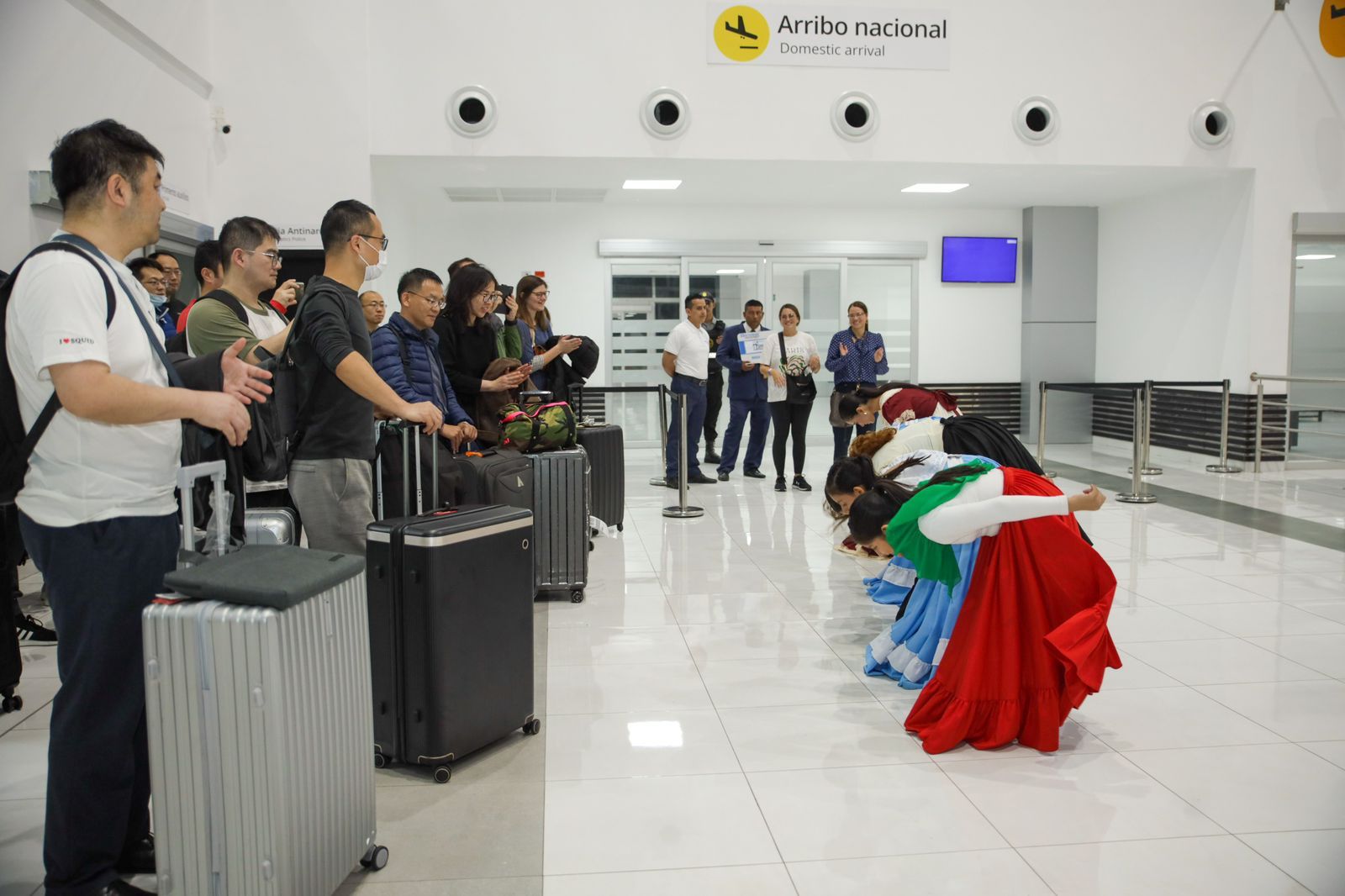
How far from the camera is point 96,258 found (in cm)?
204

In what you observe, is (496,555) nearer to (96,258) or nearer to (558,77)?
(96,258)

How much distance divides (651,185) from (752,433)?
9.59 feet

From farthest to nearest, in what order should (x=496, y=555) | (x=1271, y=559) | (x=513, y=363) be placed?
(x=1271, y=559)
(x=513, y=363)
(x=496, y=555)

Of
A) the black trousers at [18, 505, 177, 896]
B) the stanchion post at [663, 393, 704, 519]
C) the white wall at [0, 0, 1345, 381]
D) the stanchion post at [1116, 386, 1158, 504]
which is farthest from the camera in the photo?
the white wall at [0, 0, 1345, 381]

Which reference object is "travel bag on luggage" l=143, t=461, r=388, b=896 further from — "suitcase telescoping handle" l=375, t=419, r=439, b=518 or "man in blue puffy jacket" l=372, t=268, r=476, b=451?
"man in blue puffy jacket" l=372, t=268, r=476, b=451

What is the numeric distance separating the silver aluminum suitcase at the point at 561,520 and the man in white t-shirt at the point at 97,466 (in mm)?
2812

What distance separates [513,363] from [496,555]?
6.97 ft

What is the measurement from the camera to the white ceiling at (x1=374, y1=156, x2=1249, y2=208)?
9.37 m

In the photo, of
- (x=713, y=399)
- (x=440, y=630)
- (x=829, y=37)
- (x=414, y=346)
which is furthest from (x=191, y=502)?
(x=713, y=399)

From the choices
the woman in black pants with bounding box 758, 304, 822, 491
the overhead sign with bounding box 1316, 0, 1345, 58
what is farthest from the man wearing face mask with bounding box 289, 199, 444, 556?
the overhead sign with bounding box 1316, 0, 1345, 58

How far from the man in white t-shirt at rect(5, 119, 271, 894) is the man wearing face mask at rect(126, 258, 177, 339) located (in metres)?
3.34

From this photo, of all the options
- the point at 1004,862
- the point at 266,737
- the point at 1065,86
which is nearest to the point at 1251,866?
the point at 1004,862

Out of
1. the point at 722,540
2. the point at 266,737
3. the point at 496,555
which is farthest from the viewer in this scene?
the point at 722,540

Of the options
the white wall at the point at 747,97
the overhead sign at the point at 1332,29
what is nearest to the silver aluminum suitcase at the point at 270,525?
the white wall at the point at 747,97
